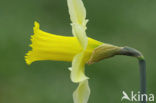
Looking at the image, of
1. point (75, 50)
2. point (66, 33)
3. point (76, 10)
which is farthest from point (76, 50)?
point (66, 33)

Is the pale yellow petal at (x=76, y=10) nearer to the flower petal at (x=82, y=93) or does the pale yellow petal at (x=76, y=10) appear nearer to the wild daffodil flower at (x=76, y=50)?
the wild daffodil flower at (x=76, y=50)

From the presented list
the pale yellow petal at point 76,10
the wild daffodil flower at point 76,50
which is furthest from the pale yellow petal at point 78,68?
the pale yellow petal at point 76,10

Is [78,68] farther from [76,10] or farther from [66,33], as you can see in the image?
[66,33]

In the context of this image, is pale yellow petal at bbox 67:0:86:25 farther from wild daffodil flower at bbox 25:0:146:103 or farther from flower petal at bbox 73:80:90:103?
flower petal at bbox 73:80:90:103

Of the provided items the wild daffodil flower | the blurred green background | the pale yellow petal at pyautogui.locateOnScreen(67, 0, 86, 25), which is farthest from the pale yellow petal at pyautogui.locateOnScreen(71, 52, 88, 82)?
the blurred green background

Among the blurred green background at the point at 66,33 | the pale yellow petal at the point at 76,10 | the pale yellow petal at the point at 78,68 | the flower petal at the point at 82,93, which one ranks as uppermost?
the pale yellow petal at the point at 76,10

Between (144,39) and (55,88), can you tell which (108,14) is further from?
(55,88)

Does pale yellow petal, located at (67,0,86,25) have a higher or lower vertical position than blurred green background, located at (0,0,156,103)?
higher

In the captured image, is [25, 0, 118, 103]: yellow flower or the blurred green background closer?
[25, 0, 118, 103]: yellow flower
